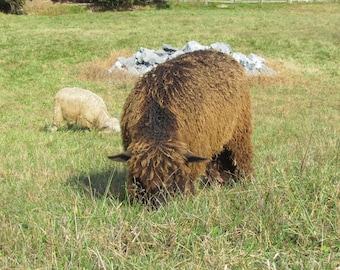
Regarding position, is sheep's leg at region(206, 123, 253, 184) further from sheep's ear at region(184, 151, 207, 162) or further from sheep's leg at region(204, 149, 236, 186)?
sheep's ear at region(184, 151, 207, 162)

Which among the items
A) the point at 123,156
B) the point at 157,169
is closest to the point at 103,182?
the point at 123,156

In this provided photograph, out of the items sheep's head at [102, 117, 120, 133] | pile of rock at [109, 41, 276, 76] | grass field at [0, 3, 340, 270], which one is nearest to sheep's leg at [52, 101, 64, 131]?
grass field at [0, 3, 340, 270]

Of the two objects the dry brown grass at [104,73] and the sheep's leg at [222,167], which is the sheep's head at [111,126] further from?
the dry brown grass at [104,73]

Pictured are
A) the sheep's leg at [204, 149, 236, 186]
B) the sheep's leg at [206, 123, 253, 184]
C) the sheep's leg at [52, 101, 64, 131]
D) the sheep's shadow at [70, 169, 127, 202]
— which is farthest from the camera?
the sheep's leg at [52, 101, 64, 131]

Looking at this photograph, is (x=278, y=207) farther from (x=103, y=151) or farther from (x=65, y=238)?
(x=103, y=151)

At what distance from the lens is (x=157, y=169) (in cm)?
466

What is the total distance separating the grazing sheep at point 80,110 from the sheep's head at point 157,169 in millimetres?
6844

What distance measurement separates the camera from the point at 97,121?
38.2ft

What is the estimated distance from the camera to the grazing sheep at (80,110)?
1170 centimetres

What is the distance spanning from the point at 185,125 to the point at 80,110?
6.98 metres

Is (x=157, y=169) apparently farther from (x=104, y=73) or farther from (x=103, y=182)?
(x=104, y=73)

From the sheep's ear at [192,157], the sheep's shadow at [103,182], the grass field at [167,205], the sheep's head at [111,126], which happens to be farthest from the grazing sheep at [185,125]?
the sheep's head at [111,126]

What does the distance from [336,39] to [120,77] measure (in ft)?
51.5

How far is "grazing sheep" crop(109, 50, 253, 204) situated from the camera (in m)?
4.73
